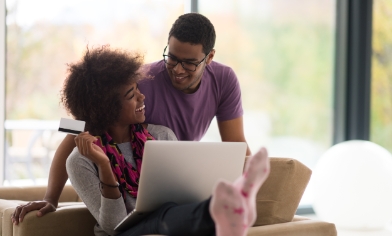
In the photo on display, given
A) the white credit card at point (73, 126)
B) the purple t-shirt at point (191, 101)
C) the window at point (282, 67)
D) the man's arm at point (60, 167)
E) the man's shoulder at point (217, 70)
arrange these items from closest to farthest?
the white credit card at point (73, 126) < the man's arm at point (60, 167) < the purple t-shirt at point (191, 101) < the man's shoulder at point (217, 70) < the window at point (282, 67)

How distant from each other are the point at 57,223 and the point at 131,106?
53 centimetres

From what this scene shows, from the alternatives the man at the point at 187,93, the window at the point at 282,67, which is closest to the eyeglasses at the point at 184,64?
the man at the point at 187,93

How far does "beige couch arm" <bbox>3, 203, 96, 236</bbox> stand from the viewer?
217 cm

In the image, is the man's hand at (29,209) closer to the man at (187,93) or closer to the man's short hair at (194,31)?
the man at (187,93)

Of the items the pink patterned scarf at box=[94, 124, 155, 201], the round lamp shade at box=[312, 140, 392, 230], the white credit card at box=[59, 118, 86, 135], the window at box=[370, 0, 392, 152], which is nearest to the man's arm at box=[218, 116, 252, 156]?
the pink patterned scarf at box=[94, 124, 155, 201]

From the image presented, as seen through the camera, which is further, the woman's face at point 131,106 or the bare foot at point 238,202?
the woman's face at point 131,106

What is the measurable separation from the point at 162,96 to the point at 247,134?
91.0 inches

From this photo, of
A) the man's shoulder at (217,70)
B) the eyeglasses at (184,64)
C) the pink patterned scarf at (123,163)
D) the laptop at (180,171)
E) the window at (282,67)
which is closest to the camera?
the laptop at (180,171)

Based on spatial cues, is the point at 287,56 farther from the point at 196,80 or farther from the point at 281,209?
the point at 281,209

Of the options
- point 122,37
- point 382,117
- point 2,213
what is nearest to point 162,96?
point 2,213

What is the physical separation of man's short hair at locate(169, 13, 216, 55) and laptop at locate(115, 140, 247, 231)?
685 millimetres

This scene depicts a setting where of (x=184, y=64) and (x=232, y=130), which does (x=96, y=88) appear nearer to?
(x=184, y=64)

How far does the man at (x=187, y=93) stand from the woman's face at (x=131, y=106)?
25 centimetres

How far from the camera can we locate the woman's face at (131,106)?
231cm
